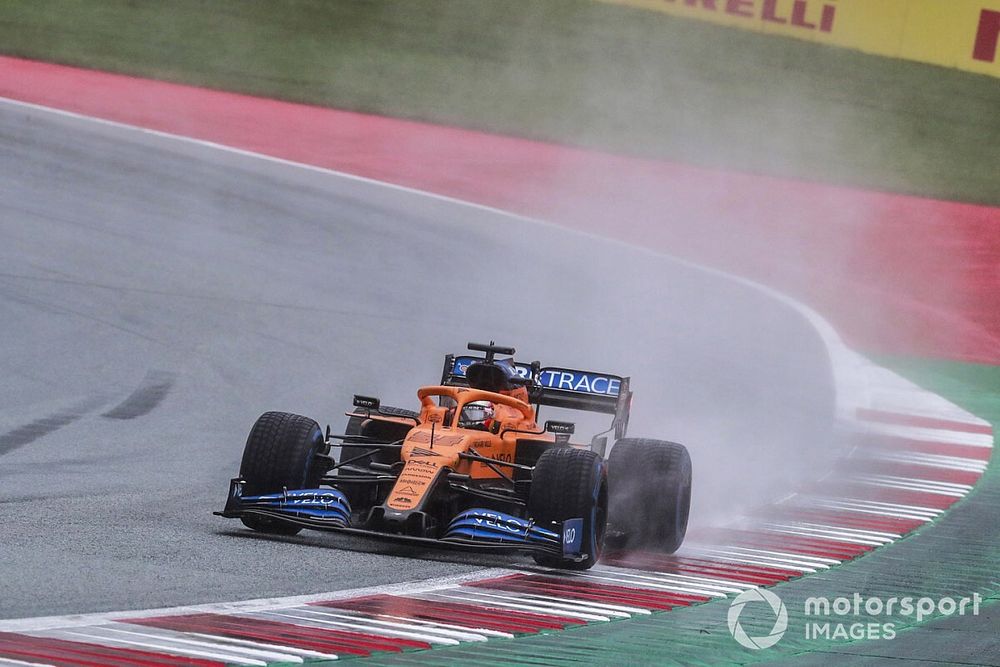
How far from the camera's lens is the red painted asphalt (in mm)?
21750

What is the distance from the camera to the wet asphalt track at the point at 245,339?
795 centimetres

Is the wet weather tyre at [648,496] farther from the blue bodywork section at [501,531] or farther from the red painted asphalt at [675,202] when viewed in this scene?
the red painted asphalt at [675,202]

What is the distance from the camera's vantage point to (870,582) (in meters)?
8.48

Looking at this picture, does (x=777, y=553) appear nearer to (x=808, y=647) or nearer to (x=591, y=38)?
(x=808, y=647)

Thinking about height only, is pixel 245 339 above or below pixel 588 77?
below

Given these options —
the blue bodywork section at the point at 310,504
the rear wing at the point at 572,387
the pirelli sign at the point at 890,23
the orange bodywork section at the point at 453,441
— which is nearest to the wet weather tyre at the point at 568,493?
the orange bodywork section at the point at 453,441

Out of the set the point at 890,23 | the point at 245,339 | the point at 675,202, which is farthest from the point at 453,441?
the point at 890,23

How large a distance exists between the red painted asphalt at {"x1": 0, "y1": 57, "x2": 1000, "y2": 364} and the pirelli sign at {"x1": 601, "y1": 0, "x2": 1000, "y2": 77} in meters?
2.65

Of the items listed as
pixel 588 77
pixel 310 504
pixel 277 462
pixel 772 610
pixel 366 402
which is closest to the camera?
pixel 772 610

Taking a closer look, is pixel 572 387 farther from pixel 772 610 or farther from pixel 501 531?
pixel 772 610

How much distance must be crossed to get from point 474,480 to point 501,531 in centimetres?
74

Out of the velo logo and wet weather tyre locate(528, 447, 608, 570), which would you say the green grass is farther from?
the velo logo

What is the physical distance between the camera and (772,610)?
24.8 feet

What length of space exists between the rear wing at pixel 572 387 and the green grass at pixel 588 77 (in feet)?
57.7
